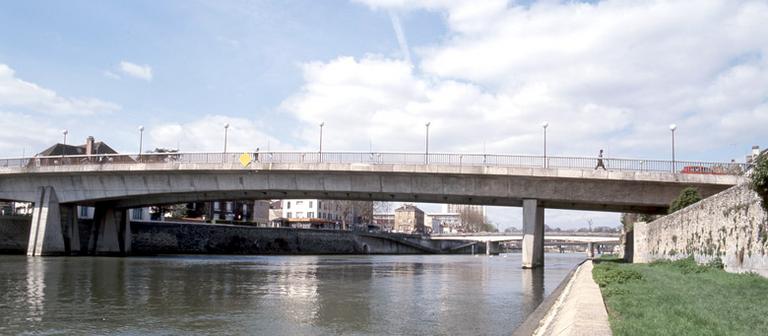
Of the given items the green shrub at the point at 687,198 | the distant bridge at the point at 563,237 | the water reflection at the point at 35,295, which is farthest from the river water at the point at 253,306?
the distant bridge at the point at 563,237

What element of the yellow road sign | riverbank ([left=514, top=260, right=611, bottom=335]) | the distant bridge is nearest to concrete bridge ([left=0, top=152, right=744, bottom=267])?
the yellow road sign

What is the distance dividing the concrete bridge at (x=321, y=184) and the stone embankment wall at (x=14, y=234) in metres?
4.44

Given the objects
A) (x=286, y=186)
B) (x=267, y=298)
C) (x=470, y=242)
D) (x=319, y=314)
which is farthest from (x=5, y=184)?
(x=470, y=242)

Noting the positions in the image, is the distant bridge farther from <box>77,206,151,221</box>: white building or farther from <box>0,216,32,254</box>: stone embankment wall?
<box>0,216,32,254</box>: stone embankment wall

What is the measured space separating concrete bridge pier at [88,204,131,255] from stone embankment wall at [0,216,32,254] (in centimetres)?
695

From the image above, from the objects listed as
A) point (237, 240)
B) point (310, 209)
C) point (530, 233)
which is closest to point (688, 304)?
point (530, 233)

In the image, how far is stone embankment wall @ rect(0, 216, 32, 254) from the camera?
62.3 meters

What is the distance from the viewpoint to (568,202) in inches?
1861

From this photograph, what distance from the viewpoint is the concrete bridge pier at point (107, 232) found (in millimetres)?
62781

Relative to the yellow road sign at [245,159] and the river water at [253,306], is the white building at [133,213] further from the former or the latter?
the river water at [253,306]

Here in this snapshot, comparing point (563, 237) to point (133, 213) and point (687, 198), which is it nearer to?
point (133, 213)

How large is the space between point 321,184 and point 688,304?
3877 centimetres

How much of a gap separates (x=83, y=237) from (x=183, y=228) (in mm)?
14252

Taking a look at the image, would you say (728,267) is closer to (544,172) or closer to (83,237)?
(544,172)
